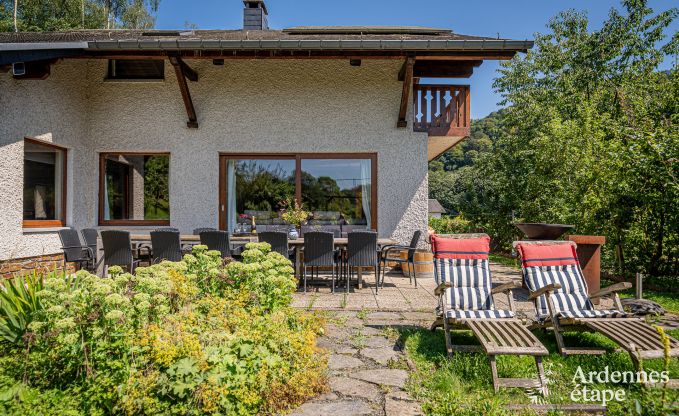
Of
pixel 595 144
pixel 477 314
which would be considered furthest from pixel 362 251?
pixel 595 144

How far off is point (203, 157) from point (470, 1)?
556 inches

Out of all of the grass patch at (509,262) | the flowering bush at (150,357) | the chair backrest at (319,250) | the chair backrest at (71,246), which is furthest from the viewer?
the grass patch at (509,262)

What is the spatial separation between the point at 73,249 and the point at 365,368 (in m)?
5.42

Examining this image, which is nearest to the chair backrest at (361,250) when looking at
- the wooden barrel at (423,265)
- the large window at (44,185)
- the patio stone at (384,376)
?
the wooden barrel at (423,265)

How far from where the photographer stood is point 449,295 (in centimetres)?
438

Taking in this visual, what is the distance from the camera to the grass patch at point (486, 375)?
2.68 meters

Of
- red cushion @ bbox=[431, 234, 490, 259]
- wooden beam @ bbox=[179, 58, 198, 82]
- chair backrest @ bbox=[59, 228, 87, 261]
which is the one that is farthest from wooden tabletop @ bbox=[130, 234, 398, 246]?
wooden beam @ bbox=[179, 58, 198, 82]

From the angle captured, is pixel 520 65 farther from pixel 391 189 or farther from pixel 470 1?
pixel 391 189

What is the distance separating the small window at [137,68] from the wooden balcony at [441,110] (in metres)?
5.39

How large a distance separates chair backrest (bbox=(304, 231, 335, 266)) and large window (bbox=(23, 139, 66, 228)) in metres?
4.86

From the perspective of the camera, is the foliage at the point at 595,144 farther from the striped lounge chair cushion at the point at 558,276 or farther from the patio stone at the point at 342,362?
the patio stone at the point at 342,362

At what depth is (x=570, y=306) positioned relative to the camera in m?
4.25

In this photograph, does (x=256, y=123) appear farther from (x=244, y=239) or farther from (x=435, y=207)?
(x=435, y=207)

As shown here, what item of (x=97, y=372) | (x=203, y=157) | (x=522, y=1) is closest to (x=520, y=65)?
(x=522, y=1)
